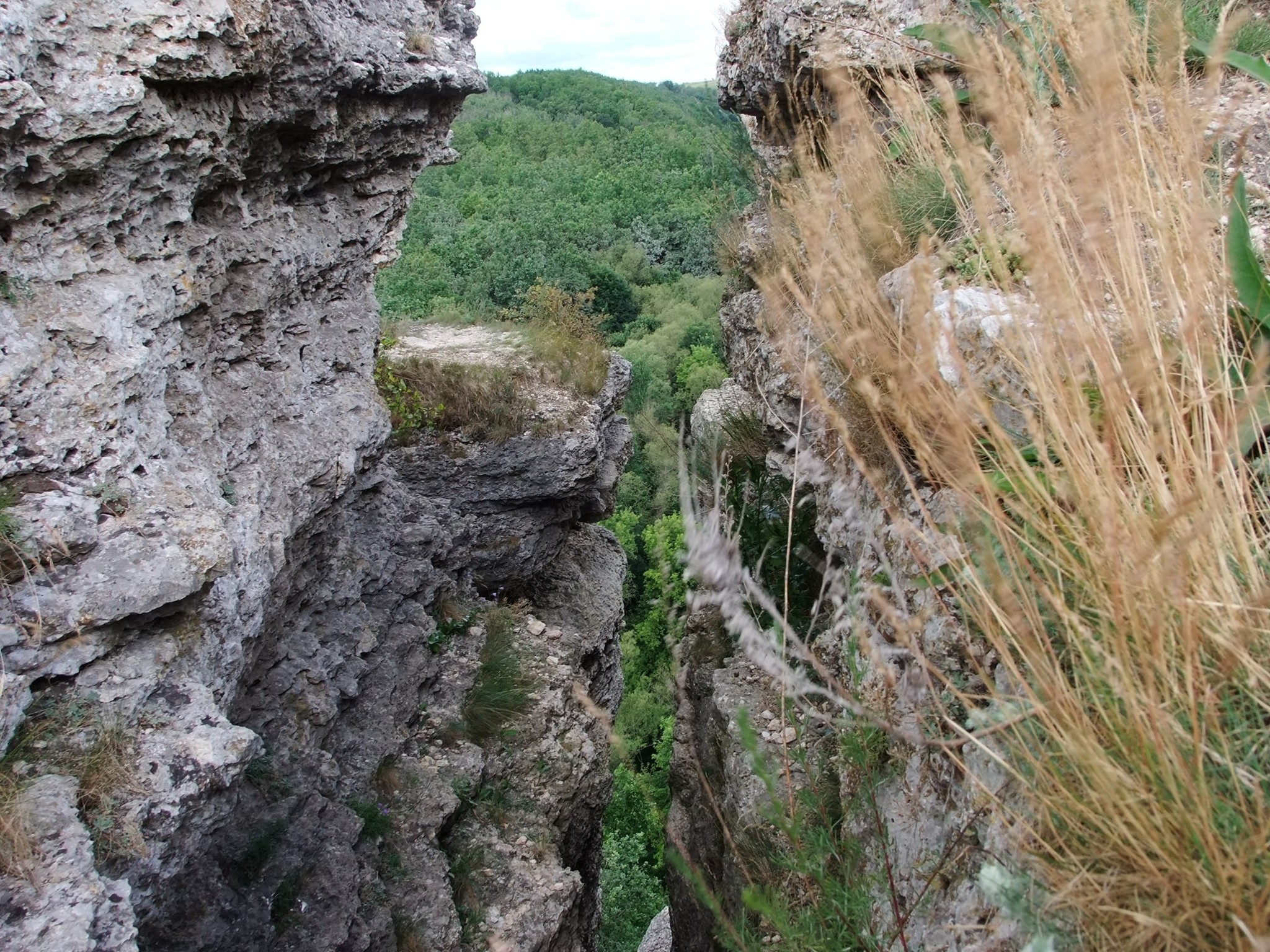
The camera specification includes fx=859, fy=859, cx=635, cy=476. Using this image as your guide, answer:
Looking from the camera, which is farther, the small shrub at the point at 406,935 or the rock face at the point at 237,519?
the small shrub at the point at 406,935

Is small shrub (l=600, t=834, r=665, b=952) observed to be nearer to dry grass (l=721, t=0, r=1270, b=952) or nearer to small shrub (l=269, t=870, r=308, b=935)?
small shrub (l=269, t=870, r=308, b=935)

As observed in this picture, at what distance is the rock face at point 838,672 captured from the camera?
2.11 meters

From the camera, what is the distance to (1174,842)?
1325mm

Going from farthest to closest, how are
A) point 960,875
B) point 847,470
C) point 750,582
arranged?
1. point 847,470
2. point 960,875
3. point 750,582

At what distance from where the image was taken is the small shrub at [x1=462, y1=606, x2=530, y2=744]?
626 centimetres

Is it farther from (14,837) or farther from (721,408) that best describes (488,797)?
(14,837)

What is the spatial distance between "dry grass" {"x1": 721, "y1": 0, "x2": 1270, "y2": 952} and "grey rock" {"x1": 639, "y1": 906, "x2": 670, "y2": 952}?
9.40m

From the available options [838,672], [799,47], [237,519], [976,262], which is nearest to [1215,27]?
[976,262]

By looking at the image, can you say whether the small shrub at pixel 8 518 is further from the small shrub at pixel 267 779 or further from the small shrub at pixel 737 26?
the small shrub at pixel 737 26

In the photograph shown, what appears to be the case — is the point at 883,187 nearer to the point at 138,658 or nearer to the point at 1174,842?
the point at 1174,842

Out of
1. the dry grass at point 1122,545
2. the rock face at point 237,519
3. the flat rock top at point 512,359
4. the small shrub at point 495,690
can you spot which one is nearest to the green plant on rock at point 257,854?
the rock face at point 237,519

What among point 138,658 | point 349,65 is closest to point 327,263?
point 349,65

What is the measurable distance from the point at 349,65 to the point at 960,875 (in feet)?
15.9

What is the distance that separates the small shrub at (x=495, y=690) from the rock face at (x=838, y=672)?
129 cm
